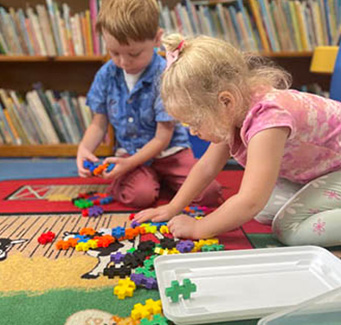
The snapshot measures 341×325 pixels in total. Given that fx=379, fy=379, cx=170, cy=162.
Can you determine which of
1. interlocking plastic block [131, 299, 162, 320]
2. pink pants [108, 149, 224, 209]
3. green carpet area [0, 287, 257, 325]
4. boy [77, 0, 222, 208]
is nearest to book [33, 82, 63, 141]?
boy [77, 0, 222, 208]

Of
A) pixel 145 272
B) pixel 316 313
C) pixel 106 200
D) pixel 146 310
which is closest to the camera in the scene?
pixel 316 313

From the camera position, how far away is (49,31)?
5.82 feet

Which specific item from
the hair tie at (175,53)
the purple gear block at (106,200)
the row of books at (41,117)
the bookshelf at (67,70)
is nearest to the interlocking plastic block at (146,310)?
the hair tie at (175,53)

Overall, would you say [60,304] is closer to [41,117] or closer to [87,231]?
[87,231]

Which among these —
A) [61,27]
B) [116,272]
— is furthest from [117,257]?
[61,27]

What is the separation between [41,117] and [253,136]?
1364 millimetres

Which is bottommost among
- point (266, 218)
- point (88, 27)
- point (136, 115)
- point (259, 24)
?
point (266, 218)

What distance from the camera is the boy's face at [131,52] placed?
1.04m

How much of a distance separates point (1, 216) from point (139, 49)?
60cm

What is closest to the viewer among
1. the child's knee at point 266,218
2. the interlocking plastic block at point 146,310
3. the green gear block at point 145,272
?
the interlocking plastic block at point 146,310

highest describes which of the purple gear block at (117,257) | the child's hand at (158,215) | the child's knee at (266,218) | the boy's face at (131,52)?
the boy's face at (131,52)

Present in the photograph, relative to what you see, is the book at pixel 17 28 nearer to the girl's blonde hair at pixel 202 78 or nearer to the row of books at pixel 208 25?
the row of books at pixel 208 25

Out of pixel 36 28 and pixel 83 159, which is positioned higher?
pixel 36 28

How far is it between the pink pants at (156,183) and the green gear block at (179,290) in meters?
0.52
